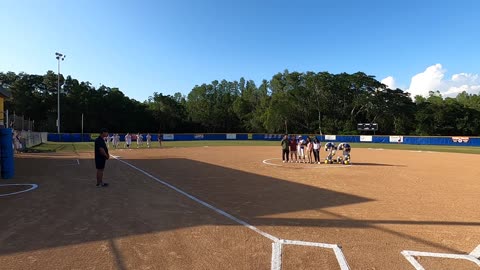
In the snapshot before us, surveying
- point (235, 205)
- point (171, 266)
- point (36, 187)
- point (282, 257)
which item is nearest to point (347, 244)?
point (282, 257)

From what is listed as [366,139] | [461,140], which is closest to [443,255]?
[461,140]

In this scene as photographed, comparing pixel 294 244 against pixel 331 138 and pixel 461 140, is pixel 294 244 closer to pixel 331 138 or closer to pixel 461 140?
pixel 461 140

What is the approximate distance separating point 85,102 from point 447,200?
3768 inches

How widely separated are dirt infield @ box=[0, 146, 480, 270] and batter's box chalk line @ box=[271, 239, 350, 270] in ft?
0.23

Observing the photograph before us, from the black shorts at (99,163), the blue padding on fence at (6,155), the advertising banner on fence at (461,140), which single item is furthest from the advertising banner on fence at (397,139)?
the blue padding on fence at (6,155)

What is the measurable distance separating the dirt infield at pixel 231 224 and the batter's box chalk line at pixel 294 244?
0.23ft

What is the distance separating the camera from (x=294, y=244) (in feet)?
21.3

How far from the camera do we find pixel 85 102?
3735 inches

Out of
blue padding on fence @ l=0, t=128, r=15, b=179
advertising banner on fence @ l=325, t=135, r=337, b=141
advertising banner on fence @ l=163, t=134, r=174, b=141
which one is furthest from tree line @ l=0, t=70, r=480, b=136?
blue padding on fence @ l=0, t=128, r=15, b=179

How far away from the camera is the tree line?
90125 millimetres

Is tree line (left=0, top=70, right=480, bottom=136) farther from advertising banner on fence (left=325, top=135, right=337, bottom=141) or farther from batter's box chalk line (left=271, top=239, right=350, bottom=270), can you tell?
batter's box chalk line (left=271, top=239, right=350, bottom=270)

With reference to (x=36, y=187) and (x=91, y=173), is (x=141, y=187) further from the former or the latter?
(x=91, y=173)

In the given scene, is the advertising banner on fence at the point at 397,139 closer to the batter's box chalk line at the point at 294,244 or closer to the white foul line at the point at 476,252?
the white foul line at the point at 476,252

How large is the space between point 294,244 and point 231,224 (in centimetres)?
179
